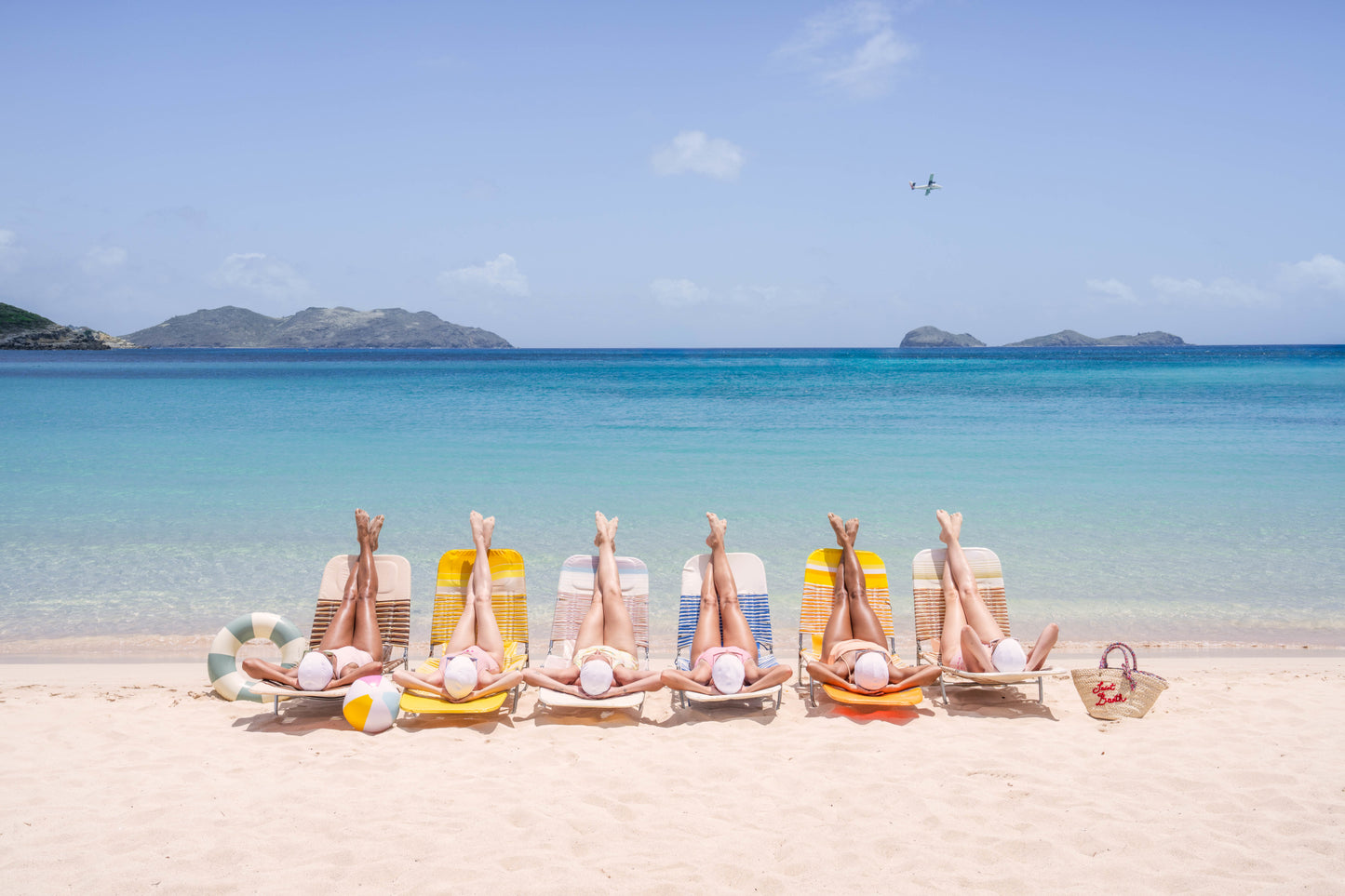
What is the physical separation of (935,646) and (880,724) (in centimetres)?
115

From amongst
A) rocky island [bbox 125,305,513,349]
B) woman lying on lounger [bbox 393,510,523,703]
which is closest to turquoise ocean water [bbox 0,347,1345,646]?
woman lying on lounger [bbox 393,510,523,703]

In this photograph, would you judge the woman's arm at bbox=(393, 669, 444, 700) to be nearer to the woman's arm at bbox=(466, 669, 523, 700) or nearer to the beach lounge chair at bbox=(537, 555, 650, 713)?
the woman's arm at bbox=(466, 669, 523, 700)

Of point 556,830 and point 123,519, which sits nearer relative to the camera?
point 556,830

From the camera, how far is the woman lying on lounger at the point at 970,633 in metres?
5.47

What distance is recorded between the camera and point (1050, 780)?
14.5 ft

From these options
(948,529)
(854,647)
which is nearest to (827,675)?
(854,647)

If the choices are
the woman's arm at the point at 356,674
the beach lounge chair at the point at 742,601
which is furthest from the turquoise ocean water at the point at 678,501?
the woman's arm at the point at 356,674

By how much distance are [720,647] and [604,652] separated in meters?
0.86

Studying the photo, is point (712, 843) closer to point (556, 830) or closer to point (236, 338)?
point (556, 830)

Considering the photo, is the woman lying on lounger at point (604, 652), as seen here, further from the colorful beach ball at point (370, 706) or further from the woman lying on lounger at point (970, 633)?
the woman lying on lounger at point (970, 633)

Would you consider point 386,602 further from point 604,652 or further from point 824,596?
point 824,596

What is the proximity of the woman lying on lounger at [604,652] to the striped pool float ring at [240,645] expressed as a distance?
1.91 metres

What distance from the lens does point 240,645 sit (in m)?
5.87

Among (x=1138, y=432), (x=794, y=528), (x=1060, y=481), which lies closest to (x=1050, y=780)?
(x=794, y=528)
